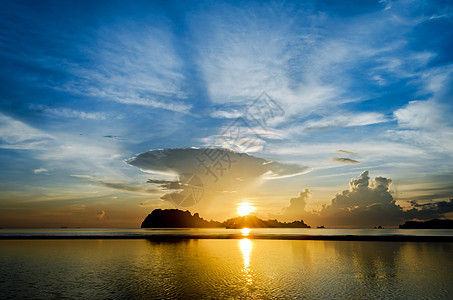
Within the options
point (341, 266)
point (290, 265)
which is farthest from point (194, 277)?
point (341, 266)

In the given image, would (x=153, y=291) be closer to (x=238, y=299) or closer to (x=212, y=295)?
(x=212, y=295)

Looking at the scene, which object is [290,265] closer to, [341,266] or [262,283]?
[341,266]

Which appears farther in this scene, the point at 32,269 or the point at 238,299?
the point at 32,269

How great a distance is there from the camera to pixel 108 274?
3366 cm

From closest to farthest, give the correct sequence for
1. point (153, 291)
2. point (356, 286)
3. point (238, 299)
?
point (238, 299)
point (153, 291)
point (356, 286)

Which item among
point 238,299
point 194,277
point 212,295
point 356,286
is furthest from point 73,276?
point 356,286

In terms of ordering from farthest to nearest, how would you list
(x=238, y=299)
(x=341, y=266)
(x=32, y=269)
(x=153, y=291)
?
(x=341, y=266) → (x=32, y=269) → (x=153, y=291) → (x=238, y=299)

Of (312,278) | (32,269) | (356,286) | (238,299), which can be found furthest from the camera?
(32,269)

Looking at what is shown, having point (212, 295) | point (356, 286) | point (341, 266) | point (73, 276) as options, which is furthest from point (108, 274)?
point (341, 266)

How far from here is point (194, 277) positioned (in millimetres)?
31828

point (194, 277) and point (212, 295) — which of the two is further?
point (194, 277)

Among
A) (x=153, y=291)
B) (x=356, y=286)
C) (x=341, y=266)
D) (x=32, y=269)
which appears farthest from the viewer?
(x=341, y=266)

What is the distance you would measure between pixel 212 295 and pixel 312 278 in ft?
43.8

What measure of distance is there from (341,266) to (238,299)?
23486mm
